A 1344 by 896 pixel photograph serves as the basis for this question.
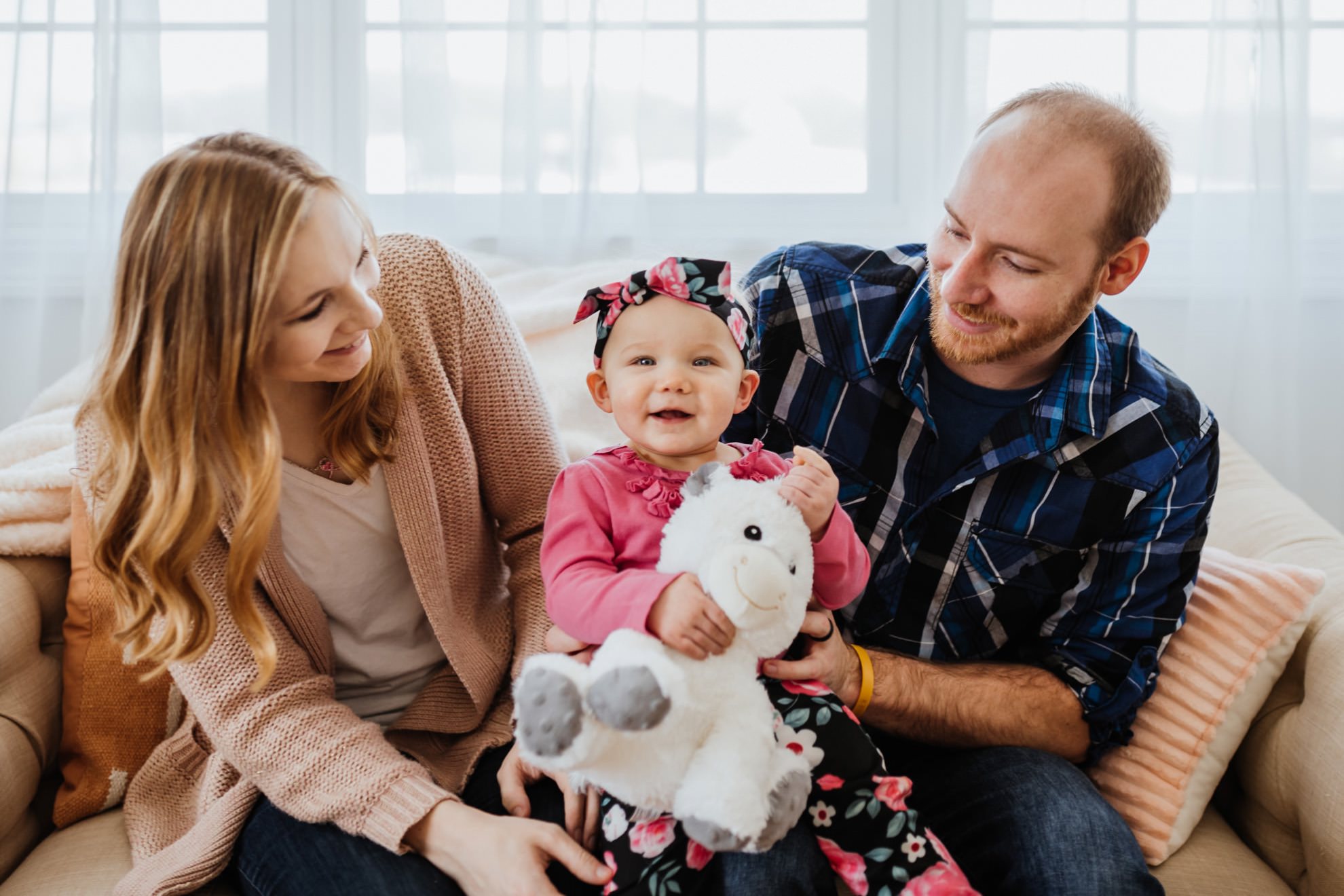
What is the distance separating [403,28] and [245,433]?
152 centimetres

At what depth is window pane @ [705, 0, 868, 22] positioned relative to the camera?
2504 mm

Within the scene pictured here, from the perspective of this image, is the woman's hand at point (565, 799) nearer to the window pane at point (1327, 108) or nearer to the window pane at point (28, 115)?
the window pane at point (28, 115)

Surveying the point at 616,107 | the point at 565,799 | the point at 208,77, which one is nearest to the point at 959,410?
the point at 565,799

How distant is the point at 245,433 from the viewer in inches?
44.3

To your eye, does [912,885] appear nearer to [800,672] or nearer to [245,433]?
[800,672]

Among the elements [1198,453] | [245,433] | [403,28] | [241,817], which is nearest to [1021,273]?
[1198,453]

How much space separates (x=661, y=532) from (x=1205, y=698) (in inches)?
33.6

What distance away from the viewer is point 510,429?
4.67 ft

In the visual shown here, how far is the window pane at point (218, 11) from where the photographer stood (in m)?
2.50

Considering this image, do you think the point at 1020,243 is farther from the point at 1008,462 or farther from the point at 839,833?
the point at 839,833

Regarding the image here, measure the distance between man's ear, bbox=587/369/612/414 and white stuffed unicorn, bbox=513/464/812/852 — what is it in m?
0.18

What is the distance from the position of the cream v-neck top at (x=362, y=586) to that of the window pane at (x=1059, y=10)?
1840mm

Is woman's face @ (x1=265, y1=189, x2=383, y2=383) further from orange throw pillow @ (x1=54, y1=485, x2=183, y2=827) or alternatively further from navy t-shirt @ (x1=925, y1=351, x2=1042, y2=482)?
navy t-shirt @ (x1=925, y1=351, x2=1042, y2=482)

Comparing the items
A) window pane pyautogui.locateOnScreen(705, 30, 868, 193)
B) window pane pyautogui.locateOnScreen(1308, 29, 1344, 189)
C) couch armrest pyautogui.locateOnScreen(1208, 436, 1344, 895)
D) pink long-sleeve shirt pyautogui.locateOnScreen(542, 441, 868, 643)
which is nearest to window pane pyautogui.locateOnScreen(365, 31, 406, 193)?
window pane pyautogui.locateOnScreen(705, 30, 868, 193)
